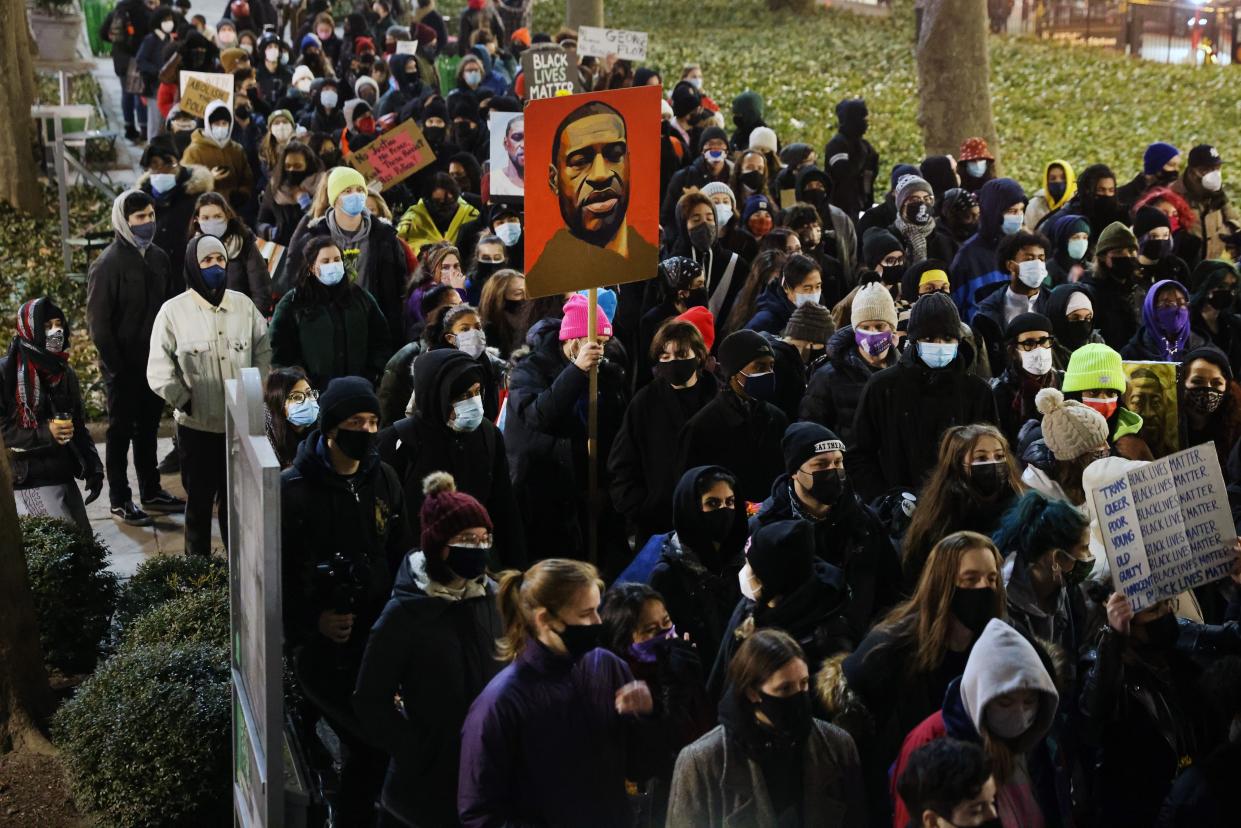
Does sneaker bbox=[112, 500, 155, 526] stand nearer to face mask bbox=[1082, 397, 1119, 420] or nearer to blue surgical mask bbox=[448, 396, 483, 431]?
blue surgical mask bbox=[448, 396, 483, 431]

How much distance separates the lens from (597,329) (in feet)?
27.8

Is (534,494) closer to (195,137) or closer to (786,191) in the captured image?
(786,191)

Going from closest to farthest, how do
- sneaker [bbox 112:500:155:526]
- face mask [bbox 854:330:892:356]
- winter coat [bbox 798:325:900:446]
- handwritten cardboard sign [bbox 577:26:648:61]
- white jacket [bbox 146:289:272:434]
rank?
winter coat [bbox 798:325:900:446], face mask [bbox 854:330:892:356], white jacket [bbox 146:289:272:434], sneaker [bbox 112:500:155:526], handwritten cardboard sign [bbox 577:26:648:61]

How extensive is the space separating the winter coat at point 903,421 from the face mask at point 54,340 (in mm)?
4510

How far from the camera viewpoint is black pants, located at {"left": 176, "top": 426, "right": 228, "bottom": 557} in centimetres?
952

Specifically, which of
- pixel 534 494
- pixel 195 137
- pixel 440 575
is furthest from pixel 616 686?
pixel 195 137

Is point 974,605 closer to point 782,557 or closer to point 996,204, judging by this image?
point 782,557

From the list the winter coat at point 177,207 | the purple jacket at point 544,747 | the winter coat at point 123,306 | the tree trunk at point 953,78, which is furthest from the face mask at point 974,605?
the tree trunk at point 953,78

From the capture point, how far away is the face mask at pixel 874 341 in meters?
8.52

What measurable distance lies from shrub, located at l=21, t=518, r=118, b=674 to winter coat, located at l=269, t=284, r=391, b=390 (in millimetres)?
1505

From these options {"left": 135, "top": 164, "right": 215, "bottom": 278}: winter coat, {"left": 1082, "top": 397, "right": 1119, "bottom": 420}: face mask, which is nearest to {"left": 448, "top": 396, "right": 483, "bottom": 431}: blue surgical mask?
{"left": 1082, "top": 397, "right": 1119, "bottom": 420}: face mask

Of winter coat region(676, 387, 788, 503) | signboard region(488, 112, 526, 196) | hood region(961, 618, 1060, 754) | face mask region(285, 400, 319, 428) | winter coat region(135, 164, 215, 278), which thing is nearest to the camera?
hood region(961, 618, 1060, 754)

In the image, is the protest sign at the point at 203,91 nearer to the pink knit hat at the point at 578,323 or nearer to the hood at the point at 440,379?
the pink knit hat at the point at 578,323

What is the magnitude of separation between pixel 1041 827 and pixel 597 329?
13.3ft
